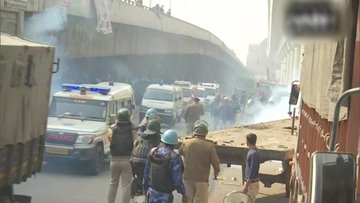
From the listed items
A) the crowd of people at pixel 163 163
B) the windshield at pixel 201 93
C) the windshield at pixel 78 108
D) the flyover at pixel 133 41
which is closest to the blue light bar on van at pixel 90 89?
the windshield at pixel 78 108

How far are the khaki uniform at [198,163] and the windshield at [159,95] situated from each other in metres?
19.5

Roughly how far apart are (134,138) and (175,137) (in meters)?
2.58

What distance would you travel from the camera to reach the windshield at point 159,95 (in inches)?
1109

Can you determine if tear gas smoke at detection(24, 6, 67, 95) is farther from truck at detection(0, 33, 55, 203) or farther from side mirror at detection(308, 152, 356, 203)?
side mirror at detection(308, 152, 356, 203)

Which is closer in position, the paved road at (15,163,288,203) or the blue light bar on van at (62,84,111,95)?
the paved road at (15,163,288,203)

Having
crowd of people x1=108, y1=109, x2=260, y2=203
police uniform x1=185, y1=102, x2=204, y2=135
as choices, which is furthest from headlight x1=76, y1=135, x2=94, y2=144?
police uniform x1=185, y1=102, x2=204, y2=135

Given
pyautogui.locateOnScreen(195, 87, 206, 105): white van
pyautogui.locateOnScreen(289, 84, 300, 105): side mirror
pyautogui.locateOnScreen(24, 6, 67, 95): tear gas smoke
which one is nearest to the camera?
pyautogui.locateOnScreen(289, 84, 300, 105): side mirror

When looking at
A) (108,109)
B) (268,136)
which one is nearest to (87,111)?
(108,109)

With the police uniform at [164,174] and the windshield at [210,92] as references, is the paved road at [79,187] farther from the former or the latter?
the windshield at [210,92]

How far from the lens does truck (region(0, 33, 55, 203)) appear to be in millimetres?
6500

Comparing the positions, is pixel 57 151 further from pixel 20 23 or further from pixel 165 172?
pixel 20 23

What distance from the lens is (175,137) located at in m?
7.20

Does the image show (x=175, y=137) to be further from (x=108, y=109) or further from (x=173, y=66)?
(x=173, y=66)

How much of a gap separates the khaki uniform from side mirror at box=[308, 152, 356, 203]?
5.44 metres
